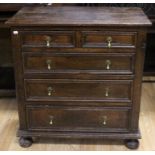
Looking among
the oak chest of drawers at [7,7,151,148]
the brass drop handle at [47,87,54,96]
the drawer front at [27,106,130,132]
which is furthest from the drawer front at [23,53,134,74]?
the drawer front at [27,106,130,132]

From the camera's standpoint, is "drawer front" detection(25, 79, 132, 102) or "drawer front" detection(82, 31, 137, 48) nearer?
"drawer front" detection(82, 31, 137, 48)

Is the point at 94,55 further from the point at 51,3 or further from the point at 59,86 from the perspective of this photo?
the point at 51,3

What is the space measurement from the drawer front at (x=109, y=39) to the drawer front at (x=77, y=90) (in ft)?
0.68

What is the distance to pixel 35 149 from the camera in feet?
5.94

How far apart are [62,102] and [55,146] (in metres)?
0.32

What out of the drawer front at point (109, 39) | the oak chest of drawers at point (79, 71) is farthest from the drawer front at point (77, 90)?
the drawer front at point (109, 39)

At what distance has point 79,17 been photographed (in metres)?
1.59

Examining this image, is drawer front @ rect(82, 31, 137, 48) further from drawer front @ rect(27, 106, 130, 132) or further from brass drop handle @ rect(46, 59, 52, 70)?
drawer front @ rect(27, 106, 130, 132)

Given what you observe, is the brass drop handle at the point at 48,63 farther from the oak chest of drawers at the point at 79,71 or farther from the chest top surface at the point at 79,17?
the chest top surface at the point at 79,17

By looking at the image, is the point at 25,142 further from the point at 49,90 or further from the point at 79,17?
the point at 79,17

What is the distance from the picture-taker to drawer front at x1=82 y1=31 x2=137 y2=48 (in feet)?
4.98

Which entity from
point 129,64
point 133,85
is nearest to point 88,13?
point 129,64

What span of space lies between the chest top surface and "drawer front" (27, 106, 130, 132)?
1.65 ft

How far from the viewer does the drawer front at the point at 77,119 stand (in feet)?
5.63
